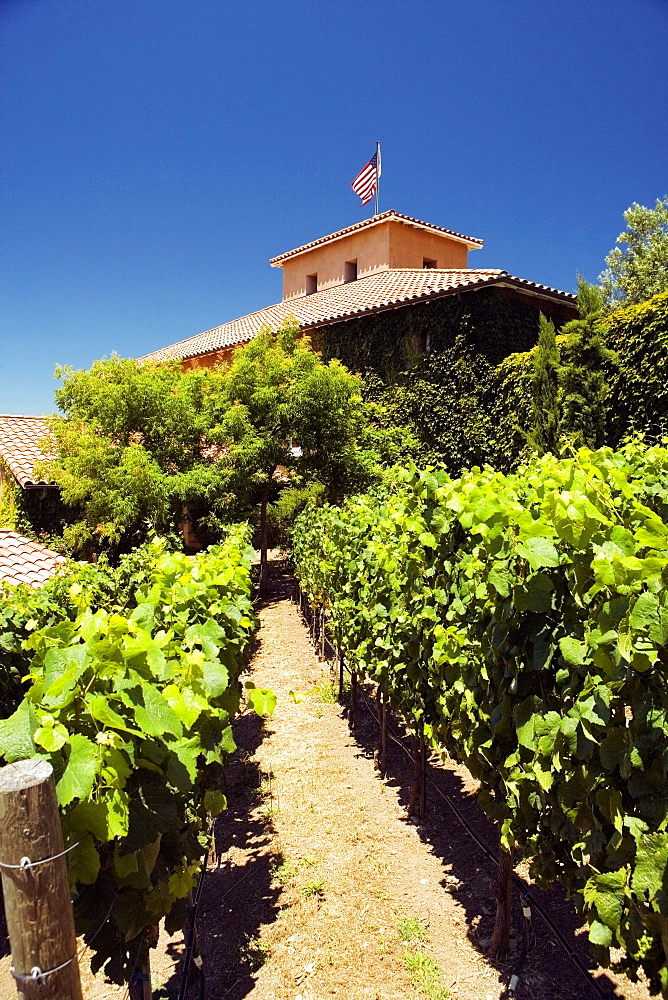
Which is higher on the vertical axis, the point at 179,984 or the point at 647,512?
the point at 647,512

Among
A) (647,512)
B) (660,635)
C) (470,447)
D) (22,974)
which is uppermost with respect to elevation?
(470,447)

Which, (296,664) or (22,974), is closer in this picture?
(22,974)

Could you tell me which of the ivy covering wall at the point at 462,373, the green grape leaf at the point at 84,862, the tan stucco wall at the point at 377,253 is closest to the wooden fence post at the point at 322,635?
the ivy covering wall at the point at 462,373

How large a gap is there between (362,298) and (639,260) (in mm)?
13390

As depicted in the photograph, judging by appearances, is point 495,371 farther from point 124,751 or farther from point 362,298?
point 124,751

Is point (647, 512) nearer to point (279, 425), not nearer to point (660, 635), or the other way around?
point (660, 635)

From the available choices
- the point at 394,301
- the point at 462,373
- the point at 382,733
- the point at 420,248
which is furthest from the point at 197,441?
the point at 420,248

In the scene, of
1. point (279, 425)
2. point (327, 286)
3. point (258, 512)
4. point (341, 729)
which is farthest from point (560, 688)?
point (327, 286)

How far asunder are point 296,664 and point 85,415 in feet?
22.9

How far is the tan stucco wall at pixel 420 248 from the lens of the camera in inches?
848

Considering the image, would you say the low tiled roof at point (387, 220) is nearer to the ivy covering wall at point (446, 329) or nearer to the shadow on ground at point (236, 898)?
the ivy covering wall at point (446, 329)

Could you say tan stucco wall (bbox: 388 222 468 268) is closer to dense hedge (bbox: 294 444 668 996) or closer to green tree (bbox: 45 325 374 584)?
green tree (bbox: 45 325 374 584)

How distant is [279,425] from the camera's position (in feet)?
45.1

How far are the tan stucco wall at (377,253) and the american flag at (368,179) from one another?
72.0 inches
